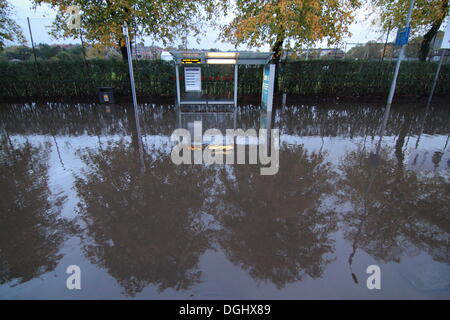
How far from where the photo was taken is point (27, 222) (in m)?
3.84

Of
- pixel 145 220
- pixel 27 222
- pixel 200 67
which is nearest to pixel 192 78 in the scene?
pixel 200 67

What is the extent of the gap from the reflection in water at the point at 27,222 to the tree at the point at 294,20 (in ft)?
30.6

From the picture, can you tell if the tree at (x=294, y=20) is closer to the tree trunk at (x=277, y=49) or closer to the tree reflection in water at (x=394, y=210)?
the tree trunk at (x=277, y=49)

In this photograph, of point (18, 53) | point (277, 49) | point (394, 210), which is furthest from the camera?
point (18, 53)

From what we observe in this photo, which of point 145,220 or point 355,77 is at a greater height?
point 355,77

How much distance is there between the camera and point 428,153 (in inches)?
259

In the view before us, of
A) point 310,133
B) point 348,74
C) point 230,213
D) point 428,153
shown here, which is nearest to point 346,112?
point 348,74

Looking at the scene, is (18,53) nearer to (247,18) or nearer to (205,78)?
(205,78)

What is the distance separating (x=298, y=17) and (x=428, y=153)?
6837 mm

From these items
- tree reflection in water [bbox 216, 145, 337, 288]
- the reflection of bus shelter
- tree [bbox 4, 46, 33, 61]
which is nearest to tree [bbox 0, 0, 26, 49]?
tree [bbox 4, 46, 33, 61]

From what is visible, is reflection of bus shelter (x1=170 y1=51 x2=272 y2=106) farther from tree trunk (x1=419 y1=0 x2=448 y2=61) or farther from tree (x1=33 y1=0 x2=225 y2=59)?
tree trunk (x1=419 y1=0 x2=448 y2=61)

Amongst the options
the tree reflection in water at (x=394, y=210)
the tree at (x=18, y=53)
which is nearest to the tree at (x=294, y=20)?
the tree reflection in water at (x=394, y=210)

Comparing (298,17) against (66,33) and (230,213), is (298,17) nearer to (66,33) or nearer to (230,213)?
(230,213)

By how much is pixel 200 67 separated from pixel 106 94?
5176 millimetres
